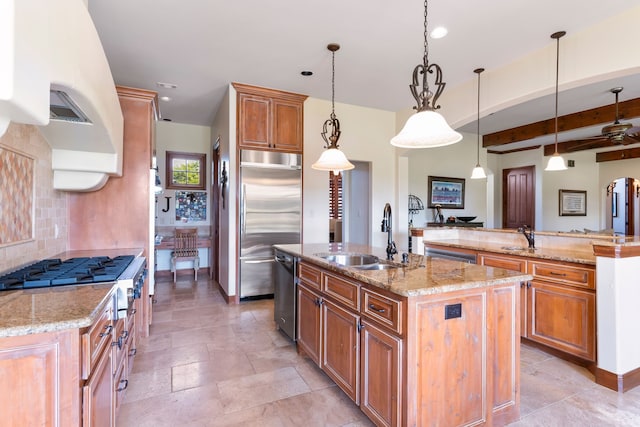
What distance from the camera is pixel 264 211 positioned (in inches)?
180

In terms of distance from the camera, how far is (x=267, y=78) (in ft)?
13.7

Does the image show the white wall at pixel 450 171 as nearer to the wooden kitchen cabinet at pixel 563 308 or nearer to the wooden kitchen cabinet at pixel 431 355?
the wooden kitchen cabinet at pixel 563 308

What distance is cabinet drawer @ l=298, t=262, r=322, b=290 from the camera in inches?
95.9

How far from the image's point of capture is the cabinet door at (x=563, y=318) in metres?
2.51

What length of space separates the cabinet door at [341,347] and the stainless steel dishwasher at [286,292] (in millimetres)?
597

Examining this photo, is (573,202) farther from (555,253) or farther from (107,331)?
(107,331)

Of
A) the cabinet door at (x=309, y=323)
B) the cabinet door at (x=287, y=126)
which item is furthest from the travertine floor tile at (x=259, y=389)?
the cabinet door at (x=287, y=126)

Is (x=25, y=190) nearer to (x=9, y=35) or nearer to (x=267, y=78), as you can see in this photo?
(x=9, y=35)

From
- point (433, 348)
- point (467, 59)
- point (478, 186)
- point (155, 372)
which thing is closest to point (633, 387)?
point (433, 348)

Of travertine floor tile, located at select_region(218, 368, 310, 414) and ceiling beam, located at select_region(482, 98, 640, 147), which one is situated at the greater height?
ceiling beam, located at select_region(482, 98, 640, 147)

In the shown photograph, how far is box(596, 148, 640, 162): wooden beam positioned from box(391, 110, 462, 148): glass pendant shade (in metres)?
8.81

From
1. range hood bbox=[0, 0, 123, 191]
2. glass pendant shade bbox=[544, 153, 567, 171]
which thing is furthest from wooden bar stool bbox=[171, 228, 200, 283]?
glass pendant shade bbox=[544, 153, 567, 171]

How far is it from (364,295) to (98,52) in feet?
7.06

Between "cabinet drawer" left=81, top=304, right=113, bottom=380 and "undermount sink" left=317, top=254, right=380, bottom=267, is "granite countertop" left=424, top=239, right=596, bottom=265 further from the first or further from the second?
"cabinet drawer" left=81, top=304, right=113, bottom=380
